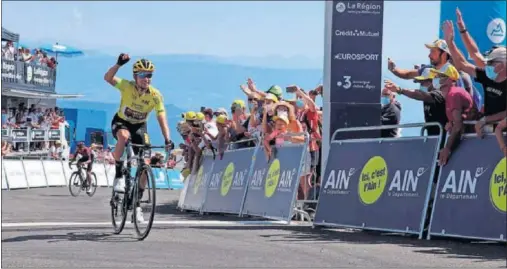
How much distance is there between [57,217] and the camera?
51.5 ft

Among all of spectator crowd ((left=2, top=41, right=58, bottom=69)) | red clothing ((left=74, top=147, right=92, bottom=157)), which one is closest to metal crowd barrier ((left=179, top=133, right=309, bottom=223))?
red clothing ((left=74, top=147, right=92, bottom=157))

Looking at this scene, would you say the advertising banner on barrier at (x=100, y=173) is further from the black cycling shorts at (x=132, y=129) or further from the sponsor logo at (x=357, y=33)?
the black cycling shorts at (x=132, y=129)

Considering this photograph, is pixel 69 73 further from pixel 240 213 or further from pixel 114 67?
pixel 114 67

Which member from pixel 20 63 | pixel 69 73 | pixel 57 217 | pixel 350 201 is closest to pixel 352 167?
pixel 350 201

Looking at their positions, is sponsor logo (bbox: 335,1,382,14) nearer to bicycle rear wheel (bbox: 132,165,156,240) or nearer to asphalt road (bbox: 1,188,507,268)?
asphalt road (bbox: 1,188,507,268)

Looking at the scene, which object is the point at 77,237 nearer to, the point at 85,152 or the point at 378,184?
the point at 378,184

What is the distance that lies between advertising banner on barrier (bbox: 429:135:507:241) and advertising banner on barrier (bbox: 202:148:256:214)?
18.4 ft

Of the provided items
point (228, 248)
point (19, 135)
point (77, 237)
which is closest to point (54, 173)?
point (19, 135)

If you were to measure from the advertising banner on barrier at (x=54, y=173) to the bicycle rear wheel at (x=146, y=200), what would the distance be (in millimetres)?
25742

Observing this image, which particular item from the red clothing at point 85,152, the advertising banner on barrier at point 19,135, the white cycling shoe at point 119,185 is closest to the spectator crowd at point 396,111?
the white cycling shoe at point 119,185

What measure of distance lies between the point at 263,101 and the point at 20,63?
1115 inches

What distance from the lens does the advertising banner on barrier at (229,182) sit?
16.5 meters

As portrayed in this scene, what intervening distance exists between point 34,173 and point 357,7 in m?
23.1

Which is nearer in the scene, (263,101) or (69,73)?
(263,101)
